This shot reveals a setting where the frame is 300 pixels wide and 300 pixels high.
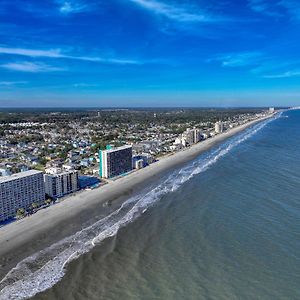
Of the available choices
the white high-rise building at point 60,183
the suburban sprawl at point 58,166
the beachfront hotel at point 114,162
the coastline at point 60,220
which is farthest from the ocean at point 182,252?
the beachfront hotel at point 114,162

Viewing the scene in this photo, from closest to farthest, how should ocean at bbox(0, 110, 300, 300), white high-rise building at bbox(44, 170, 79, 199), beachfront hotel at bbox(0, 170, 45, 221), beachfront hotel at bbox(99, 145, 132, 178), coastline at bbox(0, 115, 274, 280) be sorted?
ocean at bbox(0, 110, 300, 300)
coastline at bbox(0, 115, 274, 280)
beachfront hotel at bbox(0, 170, 45, 221)
white high-rise building at bbox(44, 170, 79, 199)
beachfront hotel at bbox(99, 145, 132, 178)

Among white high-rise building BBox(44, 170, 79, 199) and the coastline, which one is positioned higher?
white high-rise building BBox(44, 170, 79, 199)

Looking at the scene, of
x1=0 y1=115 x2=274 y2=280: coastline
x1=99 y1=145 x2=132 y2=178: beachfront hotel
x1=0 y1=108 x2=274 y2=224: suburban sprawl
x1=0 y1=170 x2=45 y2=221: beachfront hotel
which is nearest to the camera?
x1=0 y1=115 x2=274 y2=280: coastline

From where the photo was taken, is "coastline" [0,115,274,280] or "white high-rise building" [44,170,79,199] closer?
"coastline" [0,115,274,280]

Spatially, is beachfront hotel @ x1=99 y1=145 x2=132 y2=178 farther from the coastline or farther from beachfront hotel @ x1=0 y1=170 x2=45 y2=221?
beachfront hotel @ x1=0 y1=170 x2=45 y2=221

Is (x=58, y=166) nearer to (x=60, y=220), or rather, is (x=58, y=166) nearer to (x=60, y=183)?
(x=60, y=183)

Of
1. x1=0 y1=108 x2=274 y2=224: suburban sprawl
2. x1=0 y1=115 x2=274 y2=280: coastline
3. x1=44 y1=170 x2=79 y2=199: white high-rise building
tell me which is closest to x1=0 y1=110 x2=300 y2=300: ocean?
x1=0 y1=115 x2=274 y2=280: coastline
